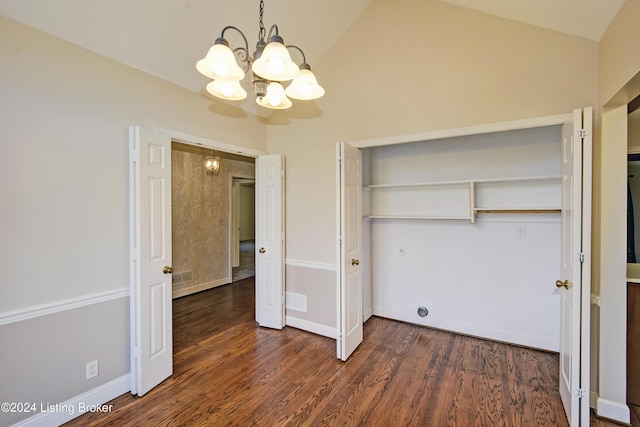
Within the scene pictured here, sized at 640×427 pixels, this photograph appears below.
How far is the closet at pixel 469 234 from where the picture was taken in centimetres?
302

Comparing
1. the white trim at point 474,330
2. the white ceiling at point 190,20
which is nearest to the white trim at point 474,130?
the white ceiling at point 190,20

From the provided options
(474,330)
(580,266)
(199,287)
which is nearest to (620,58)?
(580,266)

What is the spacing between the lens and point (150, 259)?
2451 mm

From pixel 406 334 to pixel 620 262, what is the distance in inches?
83.6

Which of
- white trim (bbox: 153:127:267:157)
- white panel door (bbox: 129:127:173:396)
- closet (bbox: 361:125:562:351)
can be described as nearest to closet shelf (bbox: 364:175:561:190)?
closet (bbox: 361:125:562:351)

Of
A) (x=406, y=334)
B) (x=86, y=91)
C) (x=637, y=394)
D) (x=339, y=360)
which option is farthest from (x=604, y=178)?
(x=86, y=91)

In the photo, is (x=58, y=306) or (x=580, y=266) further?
(x=58, y=306)

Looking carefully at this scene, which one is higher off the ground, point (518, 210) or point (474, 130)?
point (474, 130)

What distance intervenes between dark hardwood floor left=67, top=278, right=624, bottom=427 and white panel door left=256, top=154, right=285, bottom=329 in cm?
27

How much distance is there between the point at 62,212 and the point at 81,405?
1468 millimetres

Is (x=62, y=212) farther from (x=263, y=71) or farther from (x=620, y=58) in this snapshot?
(x=620, y=58)

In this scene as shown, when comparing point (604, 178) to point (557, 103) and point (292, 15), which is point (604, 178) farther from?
point (292, 15)

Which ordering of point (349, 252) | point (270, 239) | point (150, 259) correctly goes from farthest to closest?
point (270, 239), point (349, 252), point (150, 259)

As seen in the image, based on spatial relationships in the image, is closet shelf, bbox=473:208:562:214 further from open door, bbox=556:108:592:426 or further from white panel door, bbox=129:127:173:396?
white panel door, bbox=129:127:173:396
